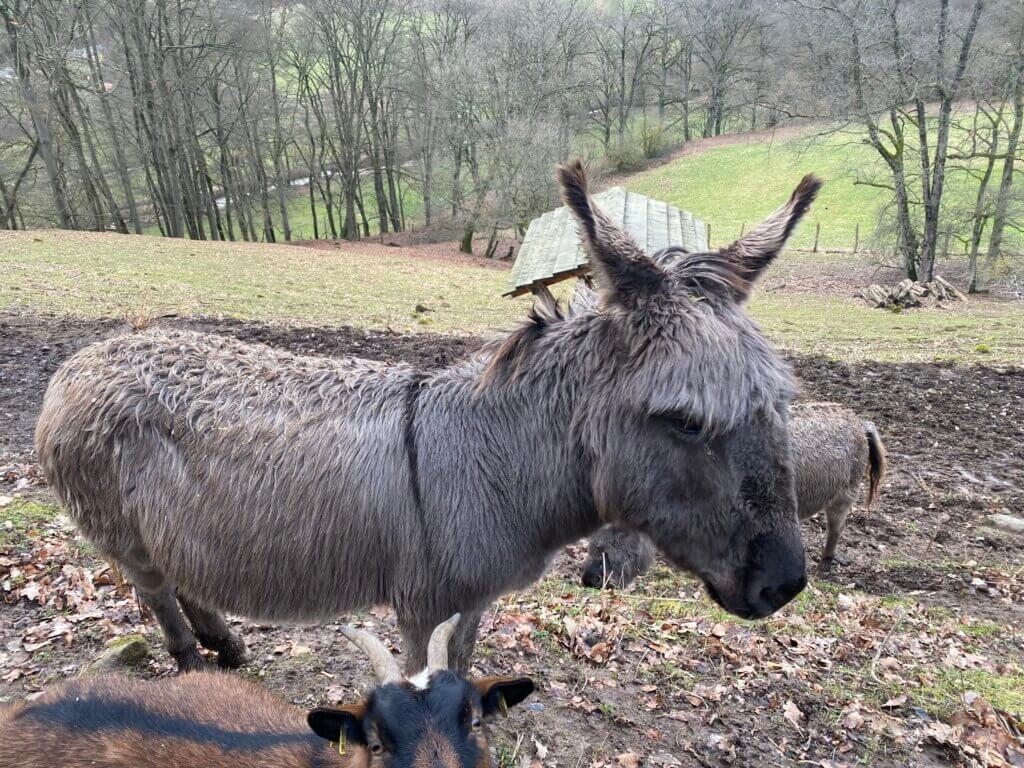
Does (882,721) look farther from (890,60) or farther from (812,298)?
(890,60)

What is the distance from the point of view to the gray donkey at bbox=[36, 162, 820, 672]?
99.1 inches

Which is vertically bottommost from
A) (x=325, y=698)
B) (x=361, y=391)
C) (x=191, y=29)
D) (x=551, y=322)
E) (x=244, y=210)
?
(x=325, y=698)

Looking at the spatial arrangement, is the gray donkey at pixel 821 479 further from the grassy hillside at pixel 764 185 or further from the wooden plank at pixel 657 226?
the grassy hillside at pixel 764 185

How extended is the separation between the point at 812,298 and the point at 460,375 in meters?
25.2

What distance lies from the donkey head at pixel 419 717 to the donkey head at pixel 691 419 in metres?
0.92

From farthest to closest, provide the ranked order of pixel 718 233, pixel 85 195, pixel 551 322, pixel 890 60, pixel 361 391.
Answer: pixel 718 233, pixel 85 195, pixel 890 60, pixel 361 391, pixel 551 322

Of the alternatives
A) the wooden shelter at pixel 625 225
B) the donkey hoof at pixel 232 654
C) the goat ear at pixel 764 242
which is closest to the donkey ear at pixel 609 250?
the goat ear at pixel 764 242

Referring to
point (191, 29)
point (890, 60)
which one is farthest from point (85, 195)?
point (890, 60)

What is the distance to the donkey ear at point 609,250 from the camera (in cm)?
259

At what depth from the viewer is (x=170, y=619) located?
3.91m

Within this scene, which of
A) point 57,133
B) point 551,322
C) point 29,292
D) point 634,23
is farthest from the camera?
point 634,23

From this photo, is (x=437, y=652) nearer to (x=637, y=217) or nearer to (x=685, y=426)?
(x=685, y=426)

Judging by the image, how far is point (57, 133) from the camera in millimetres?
31078

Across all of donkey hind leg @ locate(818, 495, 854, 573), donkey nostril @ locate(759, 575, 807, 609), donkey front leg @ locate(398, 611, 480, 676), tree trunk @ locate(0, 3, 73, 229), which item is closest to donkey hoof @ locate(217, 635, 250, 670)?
donkey front leg @ locate(398, 611, 480, 676)
